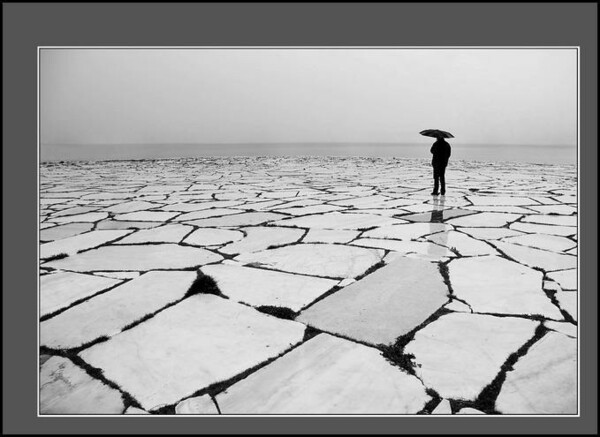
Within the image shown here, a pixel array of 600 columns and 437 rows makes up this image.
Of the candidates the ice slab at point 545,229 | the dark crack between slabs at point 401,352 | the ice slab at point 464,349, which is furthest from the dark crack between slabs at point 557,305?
the ice slab at point 545,229

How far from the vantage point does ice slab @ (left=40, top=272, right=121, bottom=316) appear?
6.15 feet

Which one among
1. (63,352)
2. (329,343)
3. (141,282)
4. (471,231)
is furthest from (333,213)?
(63,352)

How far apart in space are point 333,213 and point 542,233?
1.69 meters

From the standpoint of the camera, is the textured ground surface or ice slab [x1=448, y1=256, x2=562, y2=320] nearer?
the textured ground surface

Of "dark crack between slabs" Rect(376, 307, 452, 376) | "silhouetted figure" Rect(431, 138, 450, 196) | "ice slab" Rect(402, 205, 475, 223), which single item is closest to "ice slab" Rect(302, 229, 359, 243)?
"ice slab" Rect(402, 205, 475, 223)

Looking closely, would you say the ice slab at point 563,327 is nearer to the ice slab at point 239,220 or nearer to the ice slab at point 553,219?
the ice slab at point 553,219

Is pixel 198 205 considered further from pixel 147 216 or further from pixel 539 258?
pixel 539 258

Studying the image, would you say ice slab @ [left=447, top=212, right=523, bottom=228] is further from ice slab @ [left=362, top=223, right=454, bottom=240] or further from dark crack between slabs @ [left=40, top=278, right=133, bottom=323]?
dark crack between slabs @ [left=40, top=278, right=133, bottom=323]

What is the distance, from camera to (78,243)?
295 cm

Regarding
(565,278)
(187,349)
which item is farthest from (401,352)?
(565,278)

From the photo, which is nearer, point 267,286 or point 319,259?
point 267,286

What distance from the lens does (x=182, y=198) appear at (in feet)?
16.9

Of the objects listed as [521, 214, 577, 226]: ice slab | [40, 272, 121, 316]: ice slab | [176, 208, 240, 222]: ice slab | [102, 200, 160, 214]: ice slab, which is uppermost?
[102, 200, 160, 214]: ice slab

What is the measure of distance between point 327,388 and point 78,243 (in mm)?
2391
